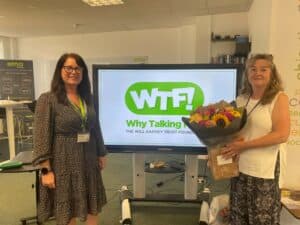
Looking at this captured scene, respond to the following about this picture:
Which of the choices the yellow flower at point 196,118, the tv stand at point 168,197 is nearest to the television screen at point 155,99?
the tv stand at point 168,197

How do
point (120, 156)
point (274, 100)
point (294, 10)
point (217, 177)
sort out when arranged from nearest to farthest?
1. point (274, 100)
2. point (217, 177)
3. point (294, 10)
4. point (120, 156)

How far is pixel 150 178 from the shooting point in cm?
431

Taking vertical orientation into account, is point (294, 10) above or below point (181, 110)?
above

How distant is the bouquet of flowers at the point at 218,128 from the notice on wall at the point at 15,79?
743cm

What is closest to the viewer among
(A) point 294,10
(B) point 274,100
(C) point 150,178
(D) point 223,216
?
(B) point 274,100

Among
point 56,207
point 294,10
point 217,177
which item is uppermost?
point 294,10

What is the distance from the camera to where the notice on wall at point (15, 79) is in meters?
8.01

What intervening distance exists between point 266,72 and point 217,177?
725 mm

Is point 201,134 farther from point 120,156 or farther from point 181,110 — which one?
point 120,156

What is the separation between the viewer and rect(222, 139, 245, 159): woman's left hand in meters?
1.81

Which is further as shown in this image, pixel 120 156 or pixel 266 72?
pixel 120 156

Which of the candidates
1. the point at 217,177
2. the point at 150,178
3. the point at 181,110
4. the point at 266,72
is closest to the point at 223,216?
the point at 217,177

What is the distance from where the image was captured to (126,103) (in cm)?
267

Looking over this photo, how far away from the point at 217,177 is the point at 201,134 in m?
0.31
